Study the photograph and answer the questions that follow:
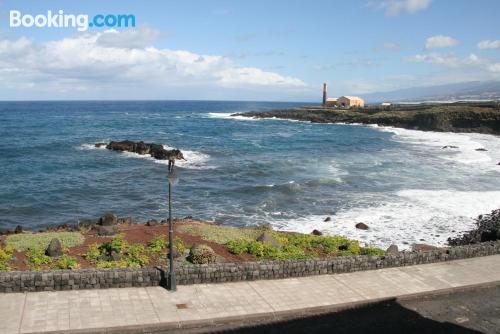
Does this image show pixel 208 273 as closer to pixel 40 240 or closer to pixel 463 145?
pixel 40 240

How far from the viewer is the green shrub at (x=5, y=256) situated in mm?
13131

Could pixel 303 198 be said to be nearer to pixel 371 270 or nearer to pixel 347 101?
pixel 371 270

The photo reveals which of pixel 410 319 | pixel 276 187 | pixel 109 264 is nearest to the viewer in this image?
pixel 410 319

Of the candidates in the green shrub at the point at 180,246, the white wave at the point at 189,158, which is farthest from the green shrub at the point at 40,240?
the white wave at the point at 189,158

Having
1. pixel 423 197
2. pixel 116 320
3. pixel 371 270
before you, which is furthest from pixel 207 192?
pixel 116 320

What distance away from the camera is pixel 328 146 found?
61.8 metres

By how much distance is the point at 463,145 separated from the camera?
59.9 metres

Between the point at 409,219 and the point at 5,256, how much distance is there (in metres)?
19.3

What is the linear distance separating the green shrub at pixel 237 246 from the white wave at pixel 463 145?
3271 cm

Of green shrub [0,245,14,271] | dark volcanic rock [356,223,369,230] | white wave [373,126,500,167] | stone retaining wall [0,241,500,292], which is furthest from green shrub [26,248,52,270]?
white wave [373,126,500,167]

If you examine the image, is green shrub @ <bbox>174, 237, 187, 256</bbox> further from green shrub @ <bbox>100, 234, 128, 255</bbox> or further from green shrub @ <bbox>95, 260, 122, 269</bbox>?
green shrub @ <bbox>95, 260, 122, 269</bbox>

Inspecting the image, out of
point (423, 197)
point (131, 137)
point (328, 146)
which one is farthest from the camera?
point (131, 137)

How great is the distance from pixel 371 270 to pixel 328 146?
157 ft

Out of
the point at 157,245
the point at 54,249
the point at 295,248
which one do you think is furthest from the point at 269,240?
the point at 54,249
